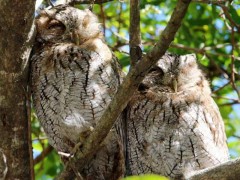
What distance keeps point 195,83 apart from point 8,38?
59.0 inches

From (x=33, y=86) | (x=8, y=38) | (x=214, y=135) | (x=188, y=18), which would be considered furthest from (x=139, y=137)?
(x=188, y=18)

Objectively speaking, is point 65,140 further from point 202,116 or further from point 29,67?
point 202,116

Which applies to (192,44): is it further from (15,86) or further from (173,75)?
(15,86)

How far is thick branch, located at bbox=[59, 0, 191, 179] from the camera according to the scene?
255 cm

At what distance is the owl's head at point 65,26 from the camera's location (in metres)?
3.87

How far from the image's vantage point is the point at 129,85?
9.18 feet

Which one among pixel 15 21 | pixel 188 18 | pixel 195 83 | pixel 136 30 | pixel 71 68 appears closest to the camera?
pixel 136 30

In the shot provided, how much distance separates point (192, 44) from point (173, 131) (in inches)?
70.2

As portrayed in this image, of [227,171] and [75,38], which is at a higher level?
[75,38]

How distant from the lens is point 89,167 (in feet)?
12.5

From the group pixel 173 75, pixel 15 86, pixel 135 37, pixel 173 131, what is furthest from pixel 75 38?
pixel 135 37

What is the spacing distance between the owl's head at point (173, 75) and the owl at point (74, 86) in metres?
0.39

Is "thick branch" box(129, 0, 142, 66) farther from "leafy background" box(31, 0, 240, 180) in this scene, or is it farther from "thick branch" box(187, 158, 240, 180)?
"leafy background" box(31, 0, 240, 180)

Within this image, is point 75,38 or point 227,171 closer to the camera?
point 227,171
